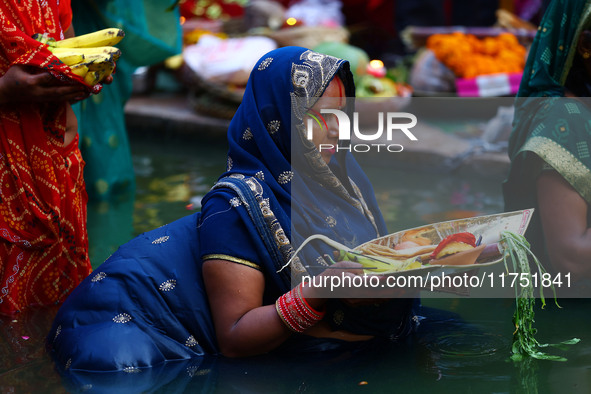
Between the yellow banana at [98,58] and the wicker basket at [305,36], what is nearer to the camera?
the yellow banana at [98,58]

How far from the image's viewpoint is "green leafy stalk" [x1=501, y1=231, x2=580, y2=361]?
236cm

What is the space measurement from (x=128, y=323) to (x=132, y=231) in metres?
1.94

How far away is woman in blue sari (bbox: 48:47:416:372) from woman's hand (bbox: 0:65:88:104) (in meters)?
0.72

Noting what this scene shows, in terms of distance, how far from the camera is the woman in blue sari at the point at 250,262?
246 cm

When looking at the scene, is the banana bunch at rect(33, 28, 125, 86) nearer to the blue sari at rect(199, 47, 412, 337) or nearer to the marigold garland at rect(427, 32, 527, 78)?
the blue sari at rect(199, 47, 412, 337)

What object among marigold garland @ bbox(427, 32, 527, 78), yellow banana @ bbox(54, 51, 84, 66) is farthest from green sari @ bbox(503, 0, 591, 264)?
marigold garland @ bbox(427, 32, 527, 78)

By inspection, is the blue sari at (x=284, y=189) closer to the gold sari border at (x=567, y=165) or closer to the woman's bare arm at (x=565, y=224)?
the woman's bare arm at (x=565, y=224)

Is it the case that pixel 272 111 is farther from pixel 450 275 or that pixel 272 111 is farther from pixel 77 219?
pixel 77 219

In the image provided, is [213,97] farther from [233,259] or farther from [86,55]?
[233,259]

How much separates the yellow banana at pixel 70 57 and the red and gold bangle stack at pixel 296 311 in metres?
1.27

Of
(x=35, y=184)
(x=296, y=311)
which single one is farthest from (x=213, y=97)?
(x=296, y=311)

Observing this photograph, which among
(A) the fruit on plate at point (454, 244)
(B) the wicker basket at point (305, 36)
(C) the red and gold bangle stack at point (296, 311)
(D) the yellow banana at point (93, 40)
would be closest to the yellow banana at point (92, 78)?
(D) the yellow banana at point (93, 40)

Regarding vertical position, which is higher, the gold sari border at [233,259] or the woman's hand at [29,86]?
the woman's hand at [29,86]

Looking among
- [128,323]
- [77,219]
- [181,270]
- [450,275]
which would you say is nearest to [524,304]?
[450,275]
